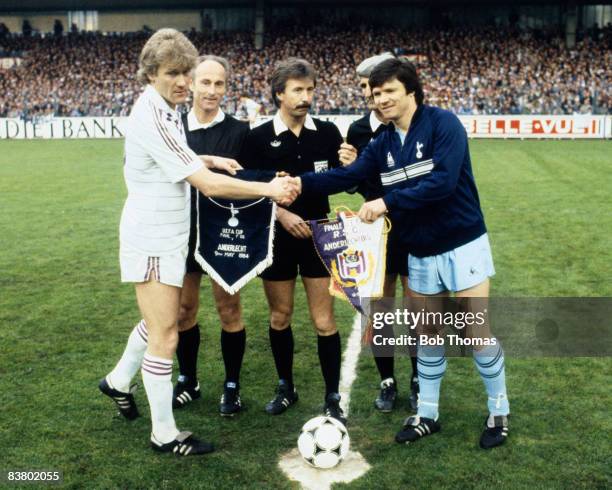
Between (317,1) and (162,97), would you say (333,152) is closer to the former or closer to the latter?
(162,97)

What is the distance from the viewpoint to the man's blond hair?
3782 mm

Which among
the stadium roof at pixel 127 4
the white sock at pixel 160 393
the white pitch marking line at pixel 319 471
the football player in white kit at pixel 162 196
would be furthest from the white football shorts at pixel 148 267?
the stadium roof at pixel 127 4

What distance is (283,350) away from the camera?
4941 mm

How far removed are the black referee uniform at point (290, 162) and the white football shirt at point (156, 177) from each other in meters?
0.70

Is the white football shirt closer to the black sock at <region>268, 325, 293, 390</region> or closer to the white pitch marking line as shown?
the black sock at <region>268, 325, 293, 390</region>

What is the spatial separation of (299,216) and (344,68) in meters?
37.3

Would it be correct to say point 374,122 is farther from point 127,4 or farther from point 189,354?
point 127,4

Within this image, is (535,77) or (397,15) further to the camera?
(397,15)

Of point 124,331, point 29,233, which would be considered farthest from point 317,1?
point 124,331

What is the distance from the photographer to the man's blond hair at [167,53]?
3.78 meters

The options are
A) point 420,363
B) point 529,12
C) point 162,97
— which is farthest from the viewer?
point 529,12

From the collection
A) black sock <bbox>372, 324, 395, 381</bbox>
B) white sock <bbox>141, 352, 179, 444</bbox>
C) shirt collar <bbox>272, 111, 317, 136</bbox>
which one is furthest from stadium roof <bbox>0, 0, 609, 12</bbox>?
white sock <bbox>141, 352, 179, 444</bbox>

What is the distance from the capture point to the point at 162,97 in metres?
3.93

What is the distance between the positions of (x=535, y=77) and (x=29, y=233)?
3058 cm
